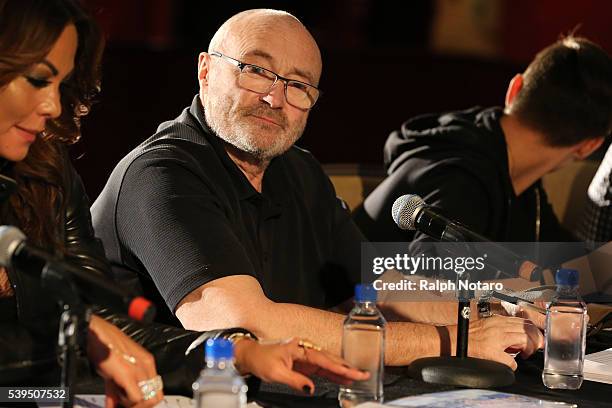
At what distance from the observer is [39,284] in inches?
59.4

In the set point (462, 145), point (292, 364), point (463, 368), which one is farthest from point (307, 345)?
point (462, 145)

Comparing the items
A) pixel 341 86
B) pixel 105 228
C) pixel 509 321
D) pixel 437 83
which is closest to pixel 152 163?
pixel 105 228

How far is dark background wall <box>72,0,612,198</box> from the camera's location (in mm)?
4207

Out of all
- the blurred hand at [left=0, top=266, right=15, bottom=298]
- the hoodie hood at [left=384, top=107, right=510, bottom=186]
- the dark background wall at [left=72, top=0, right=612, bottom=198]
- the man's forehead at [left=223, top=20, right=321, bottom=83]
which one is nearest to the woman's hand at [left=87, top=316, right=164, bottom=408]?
the blurred hand at [left=0, top=266, right=15, bottom=298]

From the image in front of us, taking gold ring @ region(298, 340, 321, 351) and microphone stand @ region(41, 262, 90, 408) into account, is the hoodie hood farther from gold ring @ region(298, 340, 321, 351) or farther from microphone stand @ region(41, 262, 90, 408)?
microphone stand @ region(41, 262, 90, 408)

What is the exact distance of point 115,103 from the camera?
4.18 meters

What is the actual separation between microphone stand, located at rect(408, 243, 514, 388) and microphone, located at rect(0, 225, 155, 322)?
Result: 0.74 metres

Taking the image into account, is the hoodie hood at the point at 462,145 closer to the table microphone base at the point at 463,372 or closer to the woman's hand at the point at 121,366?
the table microphone base at the point at 463,372

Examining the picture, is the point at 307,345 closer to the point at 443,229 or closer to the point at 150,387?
the point at 150,387

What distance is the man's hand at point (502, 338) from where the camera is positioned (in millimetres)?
2012

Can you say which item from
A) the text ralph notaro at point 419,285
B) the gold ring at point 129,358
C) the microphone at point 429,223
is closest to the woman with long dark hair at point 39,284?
the gold ring at point 129,358

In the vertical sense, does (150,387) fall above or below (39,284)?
below

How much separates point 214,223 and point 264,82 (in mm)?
396

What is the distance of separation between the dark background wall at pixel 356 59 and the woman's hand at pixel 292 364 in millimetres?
2269
